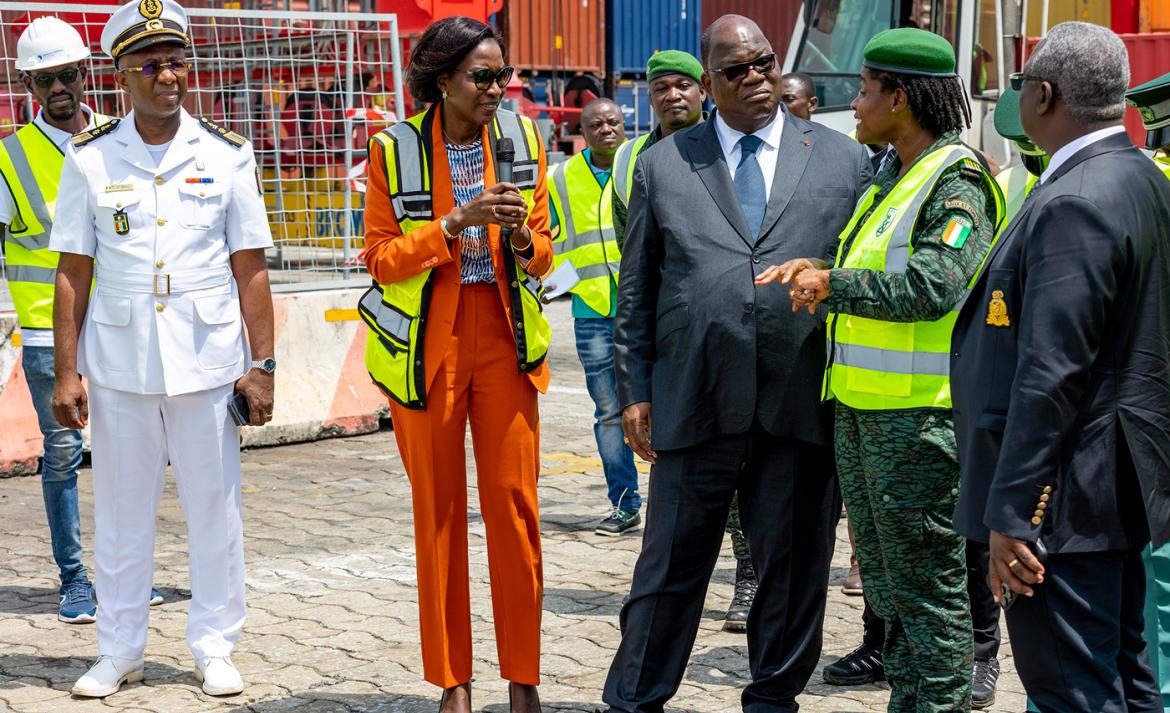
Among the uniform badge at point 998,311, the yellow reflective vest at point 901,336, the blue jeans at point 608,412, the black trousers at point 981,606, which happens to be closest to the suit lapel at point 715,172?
the yellow reflective vest at point 901,336

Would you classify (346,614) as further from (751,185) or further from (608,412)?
(751,185)

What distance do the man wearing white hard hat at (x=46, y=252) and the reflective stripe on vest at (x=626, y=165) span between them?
208 cm

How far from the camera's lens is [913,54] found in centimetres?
373

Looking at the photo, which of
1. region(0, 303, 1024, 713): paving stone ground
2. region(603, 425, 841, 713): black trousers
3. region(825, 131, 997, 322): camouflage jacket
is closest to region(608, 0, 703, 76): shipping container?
region(0, 303, 1024, 713): paving stone ground

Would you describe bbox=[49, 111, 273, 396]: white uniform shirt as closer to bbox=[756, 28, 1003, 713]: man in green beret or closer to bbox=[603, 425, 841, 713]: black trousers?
bbox=[603, 425, 841, 713]: black trousers

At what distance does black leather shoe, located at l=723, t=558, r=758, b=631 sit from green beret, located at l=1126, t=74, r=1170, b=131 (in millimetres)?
2078

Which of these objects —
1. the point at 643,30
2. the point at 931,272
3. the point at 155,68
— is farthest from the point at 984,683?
the point at 643,30

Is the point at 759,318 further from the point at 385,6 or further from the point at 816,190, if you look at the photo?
the point at 385,6

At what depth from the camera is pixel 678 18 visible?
79.1 feet

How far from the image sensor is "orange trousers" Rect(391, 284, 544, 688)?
437 cm

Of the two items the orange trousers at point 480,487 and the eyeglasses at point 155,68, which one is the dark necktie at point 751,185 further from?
the eyeglasses at point 155,68

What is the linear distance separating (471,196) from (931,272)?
1493mm

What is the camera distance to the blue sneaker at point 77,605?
559 cm

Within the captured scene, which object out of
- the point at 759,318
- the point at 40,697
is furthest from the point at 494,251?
the point at 40,697
